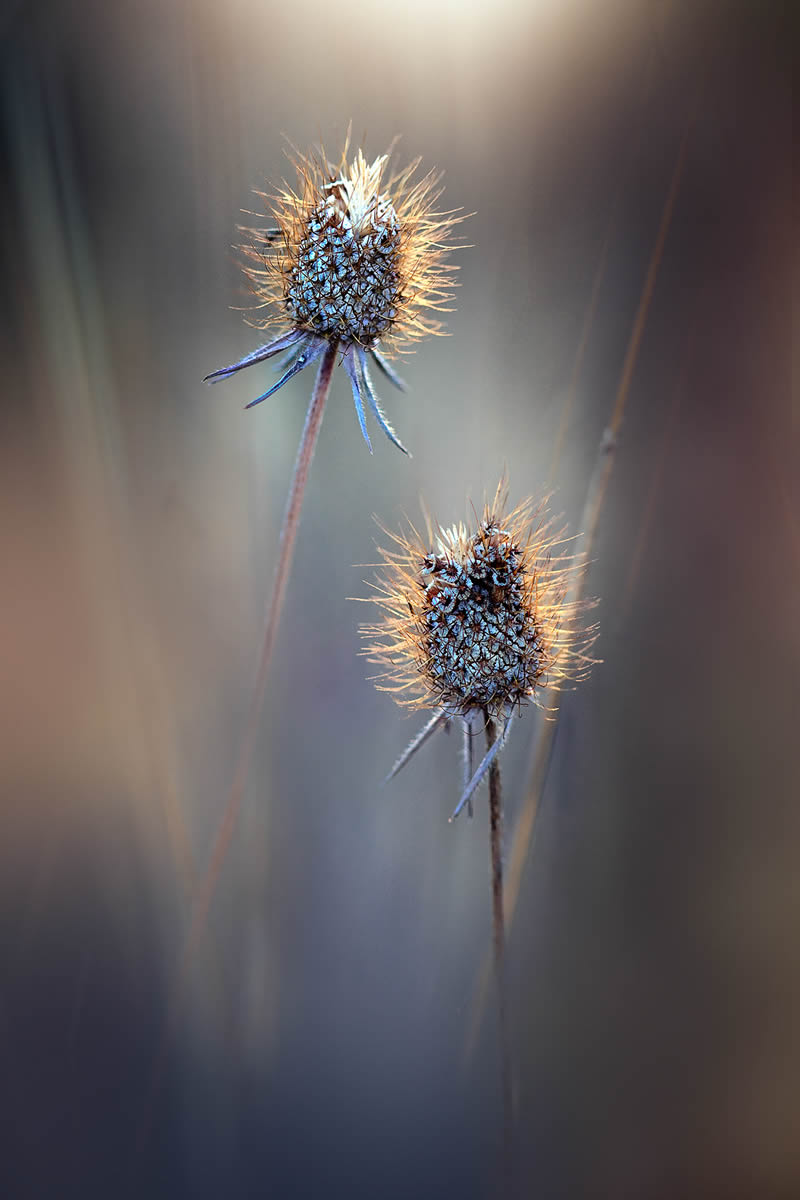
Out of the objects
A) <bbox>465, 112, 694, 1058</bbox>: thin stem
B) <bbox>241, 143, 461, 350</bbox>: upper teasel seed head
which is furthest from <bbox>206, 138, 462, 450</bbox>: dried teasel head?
<bbox>465, 112, 694, 1058</bbox>: thin stem

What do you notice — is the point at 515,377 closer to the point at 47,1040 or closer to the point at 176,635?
the point at 176,635

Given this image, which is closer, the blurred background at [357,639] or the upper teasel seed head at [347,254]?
the upper teasel seed head at [347,254]

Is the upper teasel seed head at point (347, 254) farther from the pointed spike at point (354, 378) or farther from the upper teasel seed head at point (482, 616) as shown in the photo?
the upper teasel seed head at point (482, 616)

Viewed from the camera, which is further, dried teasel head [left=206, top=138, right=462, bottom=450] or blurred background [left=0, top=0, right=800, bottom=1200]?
blurred background [left=0, top=0, right=800, bottom=1200]

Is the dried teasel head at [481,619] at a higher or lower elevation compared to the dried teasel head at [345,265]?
lower

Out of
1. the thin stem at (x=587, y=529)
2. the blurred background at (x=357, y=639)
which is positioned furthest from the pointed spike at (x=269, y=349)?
the thin stem at (x=587, y=529)

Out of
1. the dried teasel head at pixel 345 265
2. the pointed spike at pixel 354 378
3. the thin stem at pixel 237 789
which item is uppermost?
the dried teasel head at pixel 345 265

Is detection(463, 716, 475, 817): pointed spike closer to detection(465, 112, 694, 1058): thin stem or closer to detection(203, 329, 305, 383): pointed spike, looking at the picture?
detection(465, 112, 694, 1058): thin stem
